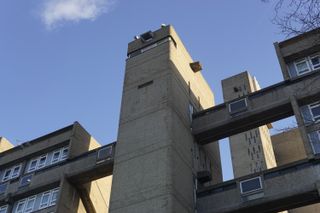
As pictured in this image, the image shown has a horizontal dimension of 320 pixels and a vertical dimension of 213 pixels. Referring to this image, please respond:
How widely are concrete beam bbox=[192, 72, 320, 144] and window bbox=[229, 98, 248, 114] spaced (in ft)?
0.66

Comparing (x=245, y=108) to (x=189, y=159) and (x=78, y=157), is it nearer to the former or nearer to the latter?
(x=189, y=159)

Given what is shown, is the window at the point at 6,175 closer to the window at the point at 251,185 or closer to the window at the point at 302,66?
the window at the point at 251,185

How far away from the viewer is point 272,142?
51.4 meters

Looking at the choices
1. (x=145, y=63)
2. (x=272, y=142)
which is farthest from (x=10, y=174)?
(x=272, y=142)

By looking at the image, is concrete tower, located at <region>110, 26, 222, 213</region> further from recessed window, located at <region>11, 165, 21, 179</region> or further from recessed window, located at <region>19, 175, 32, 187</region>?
recessed window, located at <region>11, 165, 21, 179</region>

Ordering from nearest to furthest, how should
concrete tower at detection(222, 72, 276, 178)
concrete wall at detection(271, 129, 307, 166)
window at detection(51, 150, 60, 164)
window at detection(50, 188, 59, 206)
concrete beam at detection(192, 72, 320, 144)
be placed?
concrete beam at detection(192, 72, 320, 144), window at detection(50, 188, 59, 206), window at detection(51, 150, 60, 164), concrete tower at detection(222, 72, 276, 178), concrete wall at detection(271, 129, 307, 166)

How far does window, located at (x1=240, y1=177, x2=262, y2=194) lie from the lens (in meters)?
22.5

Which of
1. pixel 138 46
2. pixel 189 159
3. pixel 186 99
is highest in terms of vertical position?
pixel 138 46

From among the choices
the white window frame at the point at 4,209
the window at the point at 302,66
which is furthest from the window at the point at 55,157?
the window at the point at 302,66

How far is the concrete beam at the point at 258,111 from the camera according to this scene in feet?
80.7

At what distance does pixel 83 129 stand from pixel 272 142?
26408 millimetres

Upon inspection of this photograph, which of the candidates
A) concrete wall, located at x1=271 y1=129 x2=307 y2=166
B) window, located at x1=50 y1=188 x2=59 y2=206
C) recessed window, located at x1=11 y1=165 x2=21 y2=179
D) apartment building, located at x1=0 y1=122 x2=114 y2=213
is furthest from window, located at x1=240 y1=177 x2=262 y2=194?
concrete wall, located at x1=271 y1=129 x2=307 y2=166

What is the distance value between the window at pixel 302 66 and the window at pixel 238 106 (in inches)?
146

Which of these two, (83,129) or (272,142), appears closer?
(83,129)
